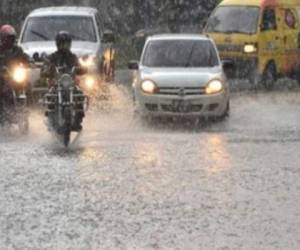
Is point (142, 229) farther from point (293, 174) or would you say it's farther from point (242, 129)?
point (242, 129)

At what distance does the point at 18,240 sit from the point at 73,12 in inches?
611

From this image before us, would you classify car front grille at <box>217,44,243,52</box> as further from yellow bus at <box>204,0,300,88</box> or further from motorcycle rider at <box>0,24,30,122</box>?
motorcycle rider at <box>0,24,30,122</box>

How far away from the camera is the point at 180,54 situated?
67.3 ft

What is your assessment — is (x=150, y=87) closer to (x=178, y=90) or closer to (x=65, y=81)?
(x=178, y=90)

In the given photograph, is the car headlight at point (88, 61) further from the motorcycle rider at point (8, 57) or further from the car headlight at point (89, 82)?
the motorcycle rider at point (8, 57)

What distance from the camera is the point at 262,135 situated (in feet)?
57.1

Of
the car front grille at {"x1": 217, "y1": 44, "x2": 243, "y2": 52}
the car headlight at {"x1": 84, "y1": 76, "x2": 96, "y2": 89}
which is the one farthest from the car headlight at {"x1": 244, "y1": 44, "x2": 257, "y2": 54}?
the car headlight at {"x1": 84, "y1": 76, "x2": 96, "y2": 89}

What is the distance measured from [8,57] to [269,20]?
1066 centimetres

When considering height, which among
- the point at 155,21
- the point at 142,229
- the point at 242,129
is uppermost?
the point at 142,229

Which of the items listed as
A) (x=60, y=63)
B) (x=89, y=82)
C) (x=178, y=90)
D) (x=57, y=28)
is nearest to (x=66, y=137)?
(x=60, y=63)

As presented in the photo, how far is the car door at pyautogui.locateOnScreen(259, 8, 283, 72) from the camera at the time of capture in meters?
25.6

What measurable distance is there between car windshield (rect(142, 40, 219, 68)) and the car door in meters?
4.86

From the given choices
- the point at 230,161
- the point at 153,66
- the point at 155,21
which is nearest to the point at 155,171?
the point at 230,161

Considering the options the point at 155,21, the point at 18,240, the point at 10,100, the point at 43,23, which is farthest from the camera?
the point at 155,21
